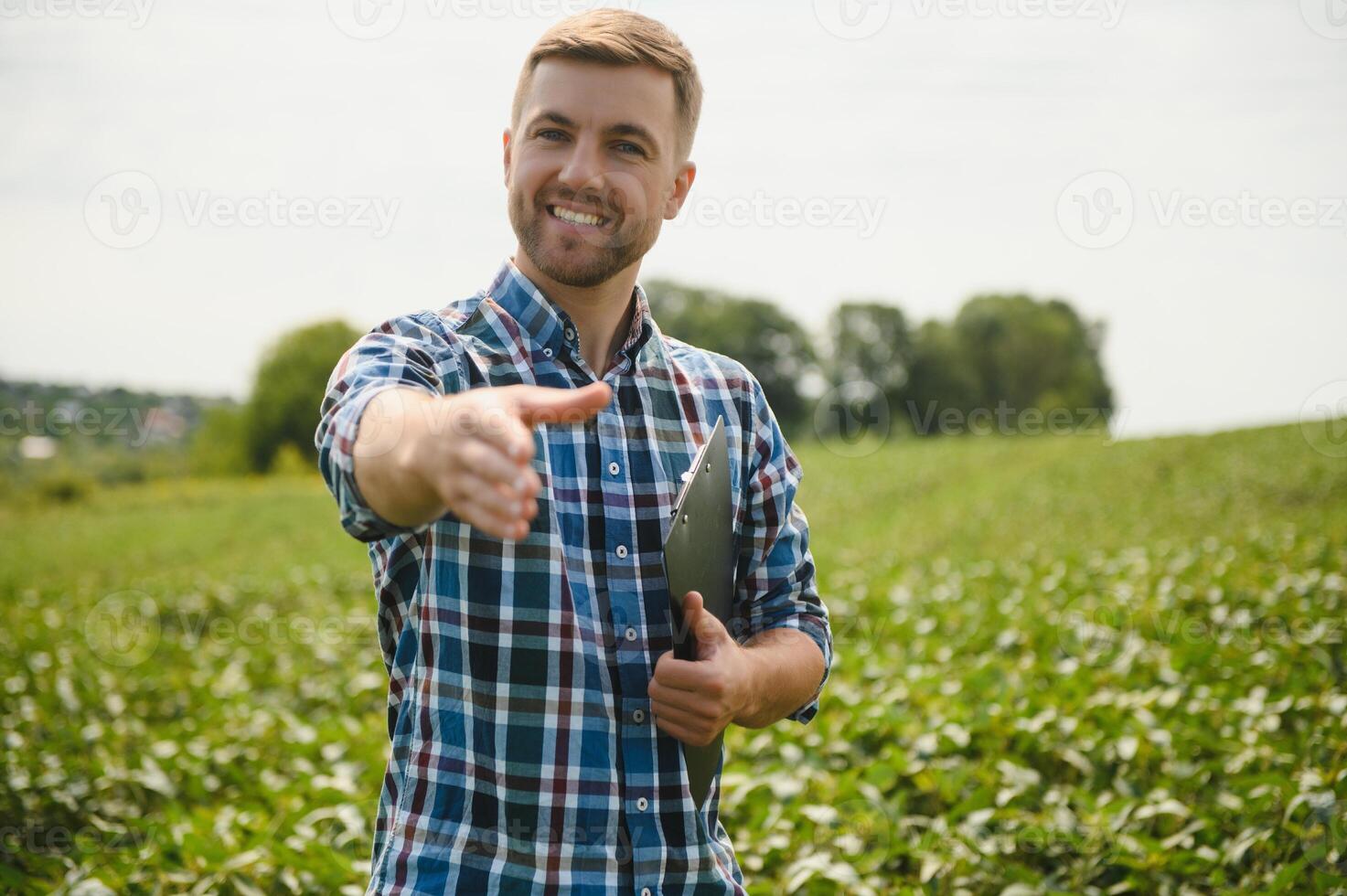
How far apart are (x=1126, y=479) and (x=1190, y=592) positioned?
10.7 m

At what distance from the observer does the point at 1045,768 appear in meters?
4.23

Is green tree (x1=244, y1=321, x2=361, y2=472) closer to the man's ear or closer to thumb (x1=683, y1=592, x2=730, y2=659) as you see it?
the man's ear

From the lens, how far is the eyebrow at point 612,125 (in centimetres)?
164

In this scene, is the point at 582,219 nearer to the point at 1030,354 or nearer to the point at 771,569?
the point at 771,569

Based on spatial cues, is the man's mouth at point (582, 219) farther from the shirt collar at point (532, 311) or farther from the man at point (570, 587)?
the shirt collar at point (532, 311)

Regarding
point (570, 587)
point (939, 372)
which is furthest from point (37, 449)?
point (939, 372)

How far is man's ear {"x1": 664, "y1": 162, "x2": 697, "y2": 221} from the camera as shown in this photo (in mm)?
1849

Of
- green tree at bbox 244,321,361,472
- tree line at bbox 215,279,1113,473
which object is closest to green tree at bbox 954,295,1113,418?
tree line at bbox 215,279,1113,473

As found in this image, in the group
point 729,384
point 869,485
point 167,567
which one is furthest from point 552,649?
point 869,485

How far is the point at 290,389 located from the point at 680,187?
5258 centimetres

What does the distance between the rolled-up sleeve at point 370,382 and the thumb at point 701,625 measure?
464mm

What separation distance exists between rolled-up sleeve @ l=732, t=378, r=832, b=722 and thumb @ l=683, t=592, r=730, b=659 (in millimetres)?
295

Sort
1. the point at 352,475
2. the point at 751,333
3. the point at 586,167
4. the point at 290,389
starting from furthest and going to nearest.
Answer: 1. the point at 290,389
2. the point at 751,333
3. the point at 586,167
4. the point at 352,475

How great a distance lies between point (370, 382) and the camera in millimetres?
1308
